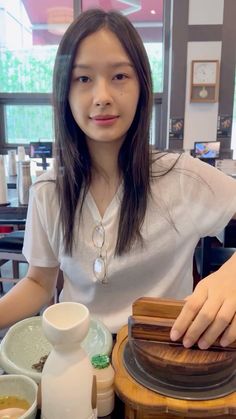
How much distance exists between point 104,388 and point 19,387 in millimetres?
121

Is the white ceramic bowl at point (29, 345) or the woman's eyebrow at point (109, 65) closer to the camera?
the white ceramic bowl at point (29, 345)

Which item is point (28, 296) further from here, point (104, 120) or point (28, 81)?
point (28, 81)

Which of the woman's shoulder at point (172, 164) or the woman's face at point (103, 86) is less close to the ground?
the woman's face at point (103, 86)

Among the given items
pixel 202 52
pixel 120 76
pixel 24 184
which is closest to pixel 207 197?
pixel 120 76

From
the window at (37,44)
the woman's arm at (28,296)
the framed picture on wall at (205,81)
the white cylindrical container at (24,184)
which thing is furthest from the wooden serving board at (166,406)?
the framed picture on wall at (205,81)

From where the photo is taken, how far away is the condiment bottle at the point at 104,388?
49cm

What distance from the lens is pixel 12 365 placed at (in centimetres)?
Result: 58

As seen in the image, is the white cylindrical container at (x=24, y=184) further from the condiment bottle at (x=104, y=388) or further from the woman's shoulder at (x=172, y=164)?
the condiment bottle at (x=104, y=388)

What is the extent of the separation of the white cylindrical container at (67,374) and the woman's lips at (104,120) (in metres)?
0.52

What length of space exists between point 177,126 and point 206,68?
1.90ft

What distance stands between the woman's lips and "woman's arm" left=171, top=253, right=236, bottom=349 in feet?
1.41

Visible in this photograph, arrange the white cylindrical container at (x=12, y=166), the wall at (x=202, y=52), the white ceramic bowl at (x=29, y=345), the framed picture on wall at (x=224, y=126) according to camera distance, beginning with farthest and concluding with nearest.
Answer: the framed picture on wall at (x=224, y=126) < the wall at (x=202, y=52) < the white cylindrical container at (x=12, y=166) < the white ceramic bowl at (x=29, y=345)

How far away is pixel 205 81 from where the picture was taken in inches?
132

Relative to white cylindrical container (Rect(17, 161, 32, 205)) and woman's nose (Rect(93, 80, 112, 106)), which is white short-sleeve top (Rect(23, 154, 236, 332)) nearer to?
woman's nose (Rect(93, 80, 112, 106))
